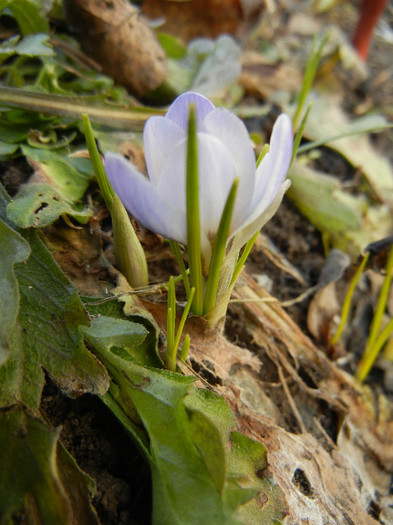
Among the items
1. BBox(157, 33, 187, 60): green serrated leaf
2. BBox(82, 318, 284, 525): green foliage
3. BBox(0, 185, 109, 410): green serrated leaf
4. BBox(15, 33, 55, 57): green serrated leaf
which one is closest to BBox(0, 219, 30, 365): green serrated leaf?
BBox(0, 185, 109, 410): green serrated leaf

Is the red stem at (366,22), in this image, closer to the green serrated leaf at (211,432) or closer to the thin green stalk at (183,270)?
the thin green stalk at (183,270)

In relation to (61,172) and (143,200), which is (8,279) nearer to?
(143,200)

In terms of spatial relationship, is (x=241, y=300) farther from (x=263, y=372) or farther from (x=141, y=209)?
(x=141, y=209)

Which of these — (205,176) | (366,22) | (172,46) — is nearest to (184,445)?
(205,176)

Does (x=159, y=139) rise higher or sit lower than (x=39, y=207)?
higher

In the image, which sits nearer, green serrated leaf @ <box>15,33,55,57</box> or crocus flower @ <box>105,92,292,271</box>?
crocus flower @ <box>105,92,292,271</box>

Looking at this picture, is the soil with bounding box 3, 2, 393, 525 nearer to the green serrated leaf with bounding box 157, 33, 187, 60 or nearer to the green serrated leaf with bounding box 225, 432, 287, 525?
the green serrated leaf with bounding box 225, 432, 287, 525
